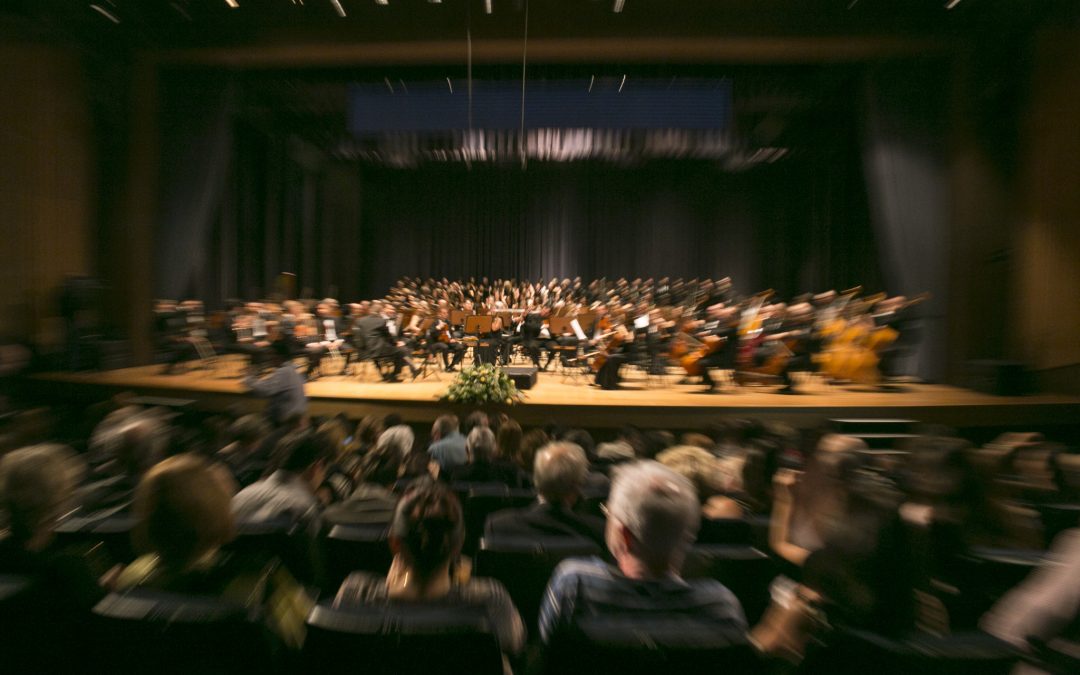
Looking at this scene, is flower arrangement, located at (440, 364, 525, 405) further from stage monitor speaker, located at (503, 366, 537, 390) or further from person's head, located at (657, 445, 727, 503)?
person's head, located at (657, 445, 727, 503)

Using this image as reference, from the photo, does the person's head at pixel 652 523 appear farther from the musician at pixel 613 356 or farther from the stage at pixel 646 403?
the musician at pixel 613 356

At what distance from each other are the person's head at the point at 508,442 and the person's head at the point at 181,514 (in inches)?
88.1

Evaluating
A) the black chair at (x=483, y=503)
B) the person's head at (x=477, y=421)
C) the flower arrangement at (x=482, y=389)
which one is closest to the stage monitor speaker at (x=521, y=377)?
the flower arrangement at (x=482, y=389)

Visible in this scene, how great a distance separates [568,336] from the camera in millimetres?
8961

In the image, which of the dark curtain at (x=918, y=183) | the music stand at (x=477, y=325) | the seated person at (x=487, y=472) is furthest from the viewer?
the music stand at (x=477, y=325)

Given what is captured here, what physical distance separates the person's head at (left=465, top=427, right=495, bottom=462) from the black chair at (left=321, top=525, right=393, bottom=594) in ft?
3.25

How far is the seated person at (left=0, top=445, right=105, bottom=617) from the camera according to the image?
138 cm

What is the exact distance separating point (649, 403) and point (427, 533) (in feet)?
15.9

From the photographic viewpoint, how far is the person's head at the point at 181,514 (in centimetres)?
134

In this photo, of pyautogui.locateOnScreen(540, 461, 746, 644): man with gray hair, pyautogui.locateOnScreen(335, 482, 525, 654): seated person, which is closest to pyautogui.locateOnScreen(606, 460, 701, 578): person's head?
pyautogui.locateOnScreen(540, 461, 746, 644): man with gray hair

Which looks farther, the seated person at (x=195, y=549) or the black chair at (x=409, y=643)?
the seated person at (x=195, y=549)

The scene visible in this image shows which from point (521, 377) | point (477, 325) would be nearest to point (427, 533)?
point (521, 377)

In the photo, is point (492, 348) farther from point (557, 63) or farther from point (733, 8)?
point (733, 8)

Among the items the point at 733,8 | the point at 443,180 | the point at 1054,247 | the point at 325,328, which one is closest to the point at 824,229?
the point at 1054,247
